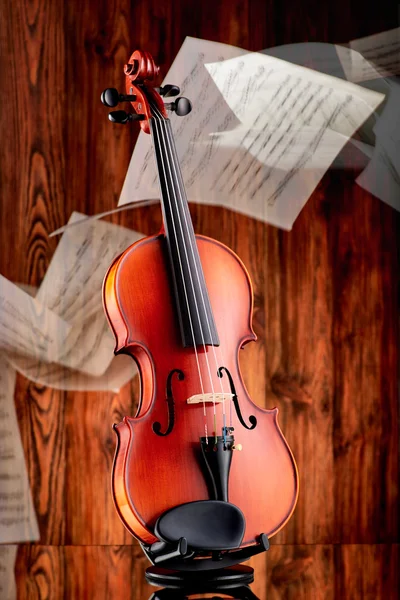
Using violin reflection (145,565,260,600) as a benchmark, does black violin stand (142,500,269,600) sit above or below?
above

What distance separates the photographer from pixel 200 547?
4.31ft

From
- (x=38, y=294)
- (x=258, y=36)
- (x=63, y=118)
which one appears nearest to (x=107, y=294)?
(x=38, y=294)

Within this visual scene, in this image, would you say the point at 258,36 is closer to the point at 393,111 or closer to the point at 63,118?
the point at 393,111

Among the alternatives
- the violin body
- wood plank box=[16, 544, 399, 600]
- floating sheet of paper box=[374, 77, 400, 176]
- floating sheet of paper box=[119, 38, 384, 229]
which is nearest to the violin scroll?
the violin body

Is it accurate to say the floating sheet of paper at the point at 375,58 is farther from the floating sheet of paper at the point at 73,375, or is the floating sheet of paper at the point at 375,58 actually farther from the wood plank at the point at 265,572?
the wood plank at the point at 265,572

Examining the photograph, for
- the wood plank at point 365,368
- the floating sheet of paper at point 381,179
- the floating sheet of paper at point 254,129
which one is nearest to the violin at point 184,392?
the floating sheet of paper at point 254,129

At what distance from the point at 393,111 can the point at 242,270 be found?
0.99 m

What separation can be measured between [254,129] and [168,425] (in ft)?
3.91

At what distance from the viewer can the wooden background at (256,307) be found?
6.88ft

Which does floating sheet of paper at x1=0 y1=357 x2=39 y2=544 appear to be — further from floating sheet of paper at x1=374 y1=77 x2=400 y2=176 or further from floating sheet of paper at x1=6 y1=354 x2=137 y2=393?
floating sheet of paper at x1=374 y1=77 x2=400 y2=176

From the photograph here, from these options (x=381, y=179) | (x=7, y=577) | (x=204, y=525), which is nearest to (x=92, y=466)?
(x=7, y=577)

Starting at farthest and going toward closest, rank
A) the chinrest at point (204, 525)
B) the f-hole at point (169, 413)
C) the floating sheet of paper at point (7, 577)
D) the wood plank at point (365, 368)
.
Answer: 1. the wood plank at point (365, 368)
2. the floating sheet of paper at point (7, 577)
3. the f-hole at point (169, 413)
4. the chinrest at point (204, 525)

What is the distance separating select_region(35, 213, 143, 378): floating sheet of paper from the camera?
212 centimetres

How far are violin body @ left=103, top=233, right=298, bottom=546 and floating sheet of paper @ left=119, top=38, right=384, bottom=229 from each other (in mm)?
695
